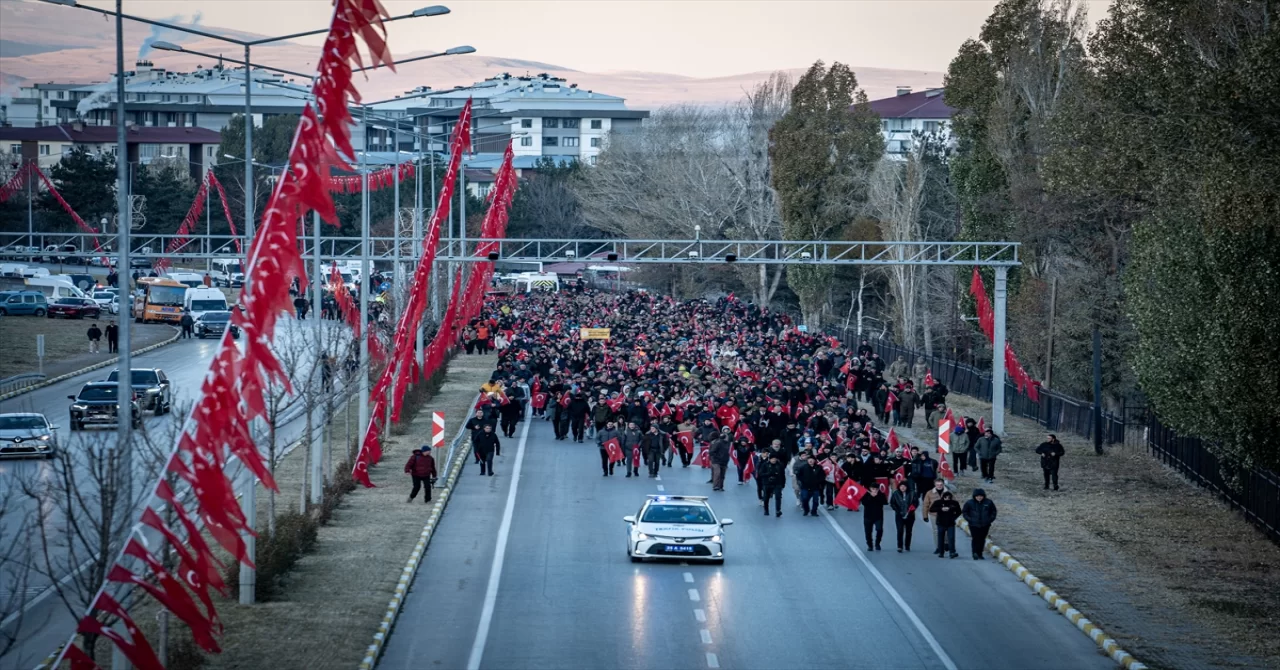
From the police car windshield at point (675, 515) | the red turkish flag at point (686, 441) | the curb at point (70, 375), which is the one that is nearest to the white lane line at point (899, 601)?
the police car windshield at point (675, 515)

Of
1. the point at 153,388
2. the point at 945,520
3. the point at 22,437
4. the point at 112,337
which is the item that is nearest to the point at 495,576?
the point at 945,520

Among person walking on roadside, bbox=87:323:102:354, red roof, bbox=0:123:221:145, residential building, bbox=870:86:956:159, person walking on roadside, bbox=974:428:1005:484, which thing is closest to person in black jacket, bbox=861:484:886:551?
person walking on roadside, bbox=974:428:1005:484

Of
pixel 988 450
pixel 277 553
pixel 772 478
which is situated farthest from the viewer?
pixel 988 450

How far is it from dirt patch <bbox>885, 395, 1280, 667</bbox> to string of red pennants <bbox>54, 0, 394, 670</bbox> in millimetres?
11143

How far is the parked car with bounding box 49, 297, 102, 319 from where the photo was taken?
269ft

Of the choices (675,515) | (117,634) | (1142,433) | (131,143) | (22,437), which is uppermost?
(131,143)

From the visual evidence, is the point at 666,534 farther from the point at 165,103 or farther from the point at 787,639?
the point at 165,103

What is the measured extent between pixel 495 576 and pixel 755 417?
48.5ft

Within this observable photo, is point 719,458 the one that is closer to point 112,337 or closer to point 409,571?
point 409,571

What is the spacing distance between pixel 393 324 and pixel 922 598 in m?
30.2

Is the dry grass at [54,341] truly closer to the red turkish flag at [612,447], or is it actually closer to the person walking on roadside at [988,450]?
the red turkish flag at [612,447]

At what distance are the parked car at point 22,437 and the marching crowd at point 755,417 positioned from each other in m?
9.87

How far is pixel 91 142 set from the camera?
121500 mm

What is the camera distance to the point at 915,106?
168 m
